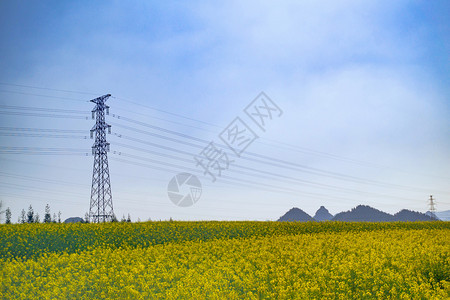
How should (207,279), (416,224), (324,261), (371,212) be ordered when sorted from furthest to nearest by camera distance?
1. (371,212)
2. (416,224)
3. (324,261)
4. (207,279)

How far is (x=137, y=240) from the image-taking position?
20.1m

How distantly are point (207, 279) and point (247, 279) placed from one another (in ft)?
2.78

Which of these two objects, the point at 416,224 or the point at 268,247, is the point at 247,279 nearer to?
the point at 268,247

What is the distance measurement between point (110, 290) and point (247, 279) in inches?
110

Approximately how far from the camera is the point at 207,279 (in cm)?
752

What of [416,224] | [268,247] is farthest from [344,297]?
[416,224]

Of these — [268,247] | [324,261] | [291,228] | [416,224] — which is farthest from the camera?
[416,224]

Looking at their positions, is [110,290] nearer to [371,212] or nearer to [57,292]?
[57,292]

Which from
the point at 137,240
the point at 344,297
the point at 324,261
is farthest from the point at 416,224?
the point at 344,297

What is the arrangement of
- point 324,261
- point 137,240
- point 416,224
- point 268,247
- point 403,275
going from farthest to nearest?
point 416,224 → point 137,240 → point 268,247 → point 324,261 → point 403,275

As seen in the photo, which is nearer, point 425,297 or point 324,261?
point 425,297

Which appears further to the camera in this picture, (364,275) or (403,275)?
(403,275)

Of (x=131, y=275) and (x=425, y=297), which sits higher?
(x=131, y=275)

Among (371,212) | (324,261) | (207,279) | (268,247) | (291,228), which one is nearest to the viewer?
(207,279)
